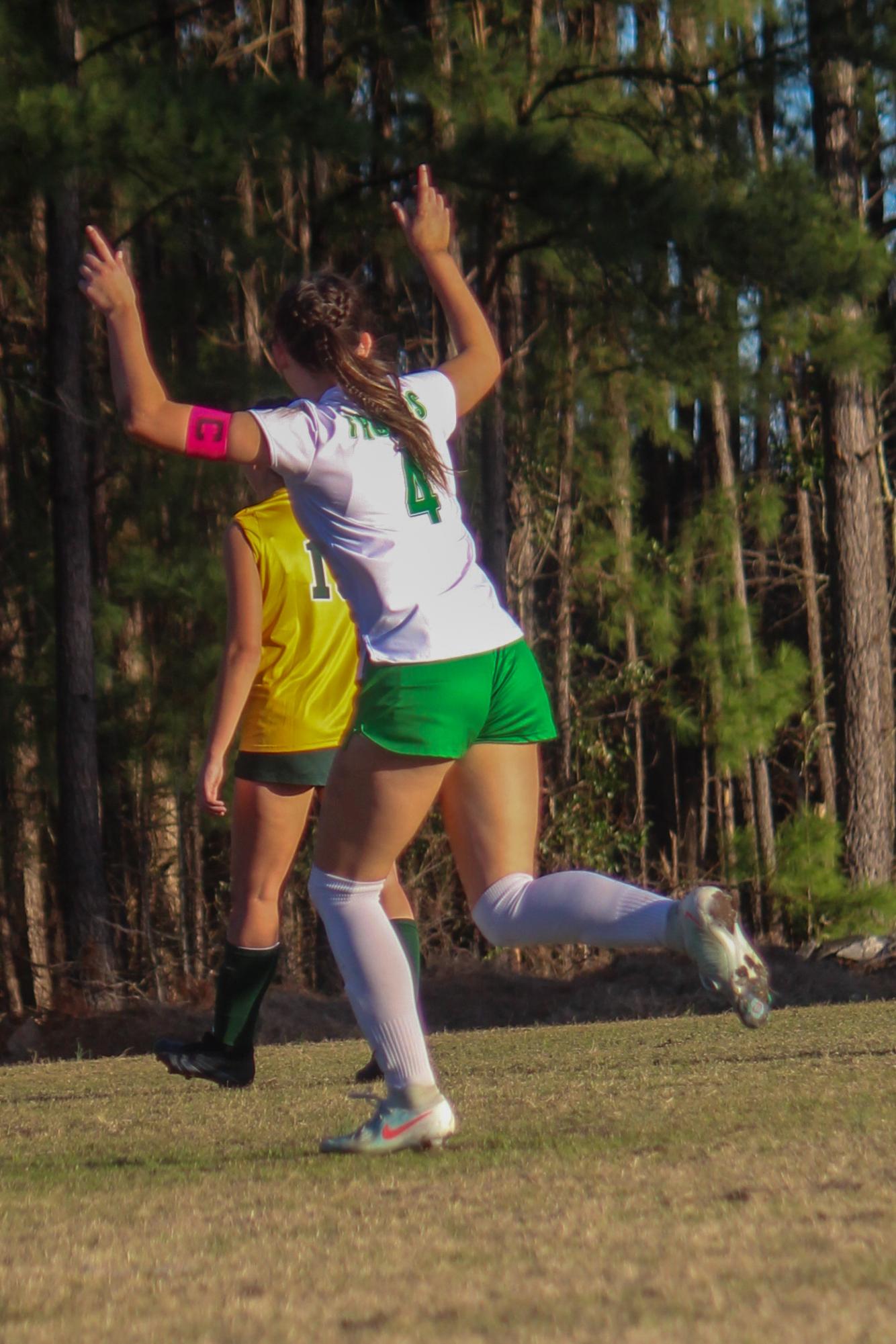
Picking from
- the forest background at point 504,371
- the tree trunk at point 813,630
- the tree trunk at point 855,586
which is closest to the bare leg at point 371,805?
the forest background at point 504,371

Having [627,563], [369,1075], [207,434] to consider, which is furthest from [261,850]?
[627,563]

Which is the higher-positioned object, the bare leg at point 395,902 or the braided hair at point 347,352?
the braided hair at point 347,352

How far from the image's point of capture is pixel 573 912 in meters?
3.38

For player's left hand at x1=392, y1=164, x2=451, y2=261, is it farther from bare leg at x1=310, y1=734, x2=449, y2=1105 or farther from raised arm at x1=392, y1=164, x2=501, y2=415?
bare leg at x1=310, y1=734, x2=449, y2=1105

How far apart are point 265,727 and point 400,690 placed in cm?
181

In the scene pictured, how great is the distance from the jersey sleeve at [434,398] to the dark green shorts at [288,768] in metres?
1.59

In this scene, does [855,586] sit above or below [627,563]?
below

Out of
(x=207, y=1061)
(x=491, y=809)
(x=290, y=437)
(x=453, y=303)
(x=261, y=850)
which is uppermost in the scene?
(x=453, y=303)

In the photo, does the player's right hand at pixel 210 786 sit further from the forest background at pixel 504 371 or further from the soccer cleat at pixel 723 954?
the forest background at pixel 504 371

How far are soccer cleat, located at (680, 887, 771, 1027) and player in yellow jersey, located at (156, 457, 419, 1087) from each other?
6.13 ft

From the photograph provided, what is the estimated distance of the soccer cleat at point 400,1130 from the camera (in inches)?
134

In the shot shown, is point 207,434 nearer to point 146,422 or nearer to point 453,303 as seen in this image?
point 146,422

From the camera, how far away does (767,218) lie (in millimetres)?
12281

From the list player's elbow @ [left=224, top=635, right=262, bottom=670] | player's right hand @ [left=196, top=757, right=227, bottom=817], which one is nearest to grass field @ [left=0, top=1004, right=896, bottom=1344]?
player's right hand @ [left=196, top=757, right=227, bottom=817]
